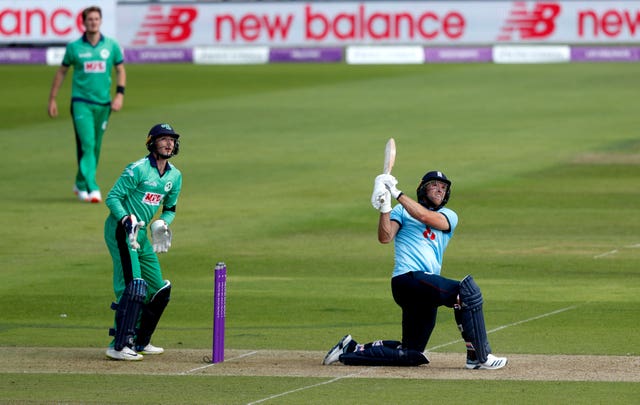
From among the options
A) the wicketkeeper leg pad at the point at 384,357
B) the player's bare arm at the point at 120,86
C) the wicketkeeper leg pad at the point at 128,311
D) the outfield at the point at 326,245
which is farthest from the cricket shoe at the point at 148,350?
the player's bare arm at the point at 120,86

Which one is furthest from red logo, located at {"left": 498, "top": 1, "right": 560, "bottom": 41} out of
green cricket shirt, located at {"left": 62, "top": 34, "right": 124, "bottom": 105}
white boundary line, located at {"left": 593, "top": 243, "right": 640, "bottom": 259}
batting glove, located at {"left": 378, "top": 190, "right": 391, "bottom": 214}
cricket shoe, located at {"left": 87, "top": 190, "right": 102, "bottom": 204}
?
batting glove, located at {"left": 378, "top": 190, "right": 391, "bottom": 214}

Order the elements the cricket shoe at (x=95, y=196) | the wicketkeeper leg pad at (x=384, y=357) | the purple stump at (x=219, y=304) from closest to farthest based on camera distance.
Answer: the purple stump at (x=219, y=304), the wicketkeeper leg pad at (x=384, y=357), the cricket shoe at (x=95, y=196)

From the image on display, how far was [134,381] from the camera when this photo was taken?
36.0ft

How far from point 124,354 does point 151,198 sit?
1.25m

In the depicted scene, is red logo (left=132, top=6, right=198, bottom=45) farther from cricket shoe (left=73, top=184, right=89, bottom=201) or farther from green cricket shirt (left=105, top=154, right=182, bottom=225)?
green cricket shirt (left=105, top=154, right=182, bottom=225)

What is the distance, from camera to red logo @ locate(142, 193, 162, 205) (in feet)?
39.6

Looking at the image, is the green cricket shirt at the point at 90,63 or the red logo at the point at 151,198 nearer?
the red logo at the point at 151,198

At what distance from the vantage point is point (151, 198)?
476 inches

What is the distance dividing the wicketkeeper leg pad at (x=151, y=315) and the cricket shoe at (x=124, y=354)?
0.76 ft

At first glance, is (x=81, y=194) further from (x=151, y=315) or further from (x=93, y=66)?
(x=151, y=315)

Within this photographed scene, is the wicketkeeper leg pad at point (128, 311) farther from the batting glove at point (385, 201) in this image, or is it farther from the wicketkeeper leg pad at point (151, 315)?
the batting glove at point (385, 201)

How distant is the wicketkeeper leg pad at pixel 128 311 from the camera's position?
1168 cm

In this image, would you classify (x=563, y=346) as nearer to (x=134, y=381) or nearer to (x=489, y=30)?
(x=134, y=381)

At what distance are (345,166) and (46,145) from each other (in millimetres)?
6405
